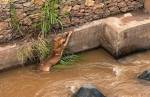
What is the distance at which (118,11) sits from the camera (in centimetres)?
735

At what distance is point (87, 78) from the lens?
6371 millimetres

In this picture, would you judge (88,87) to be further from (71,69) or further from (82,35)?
(82,35)

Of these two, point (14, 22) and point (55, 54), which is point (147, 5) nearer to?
point (55, 54)

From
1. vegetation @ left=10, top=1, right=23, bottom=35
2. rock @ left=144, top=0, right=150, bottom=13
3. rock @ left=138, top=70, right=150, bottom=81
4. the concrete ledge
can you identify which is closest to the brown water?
rock @ left=138, top=70, right=150, bottom=81

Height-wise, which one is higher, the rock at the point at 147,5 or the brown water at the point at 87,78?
the rock at the point at 147,5

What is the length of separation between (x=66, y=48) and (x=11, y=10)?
3.91 feet

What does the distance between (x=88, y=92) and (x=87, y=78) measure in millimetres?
686

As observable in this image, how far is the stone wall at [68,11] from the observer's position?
646 centimetres

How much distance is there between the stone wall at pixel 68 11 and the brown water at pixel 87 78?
67 cm

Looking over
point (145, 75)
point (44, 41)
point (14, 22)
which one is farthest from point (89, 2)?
point (145, 75)

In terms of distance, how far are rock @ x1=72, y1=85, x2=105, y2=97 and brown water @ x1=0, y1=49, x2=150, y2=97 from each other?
208 mm

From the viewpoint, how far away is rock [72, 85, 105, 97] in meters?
5.68

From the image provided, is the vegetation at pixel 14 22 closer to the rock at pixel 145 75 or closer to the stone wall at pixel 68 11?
the stone wall at pixel 68 11

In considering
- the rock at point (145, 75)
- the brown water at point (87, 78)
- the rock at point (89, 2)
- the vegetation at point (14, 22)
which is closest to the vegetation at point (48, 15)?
the vegetation at point (14, 22)
